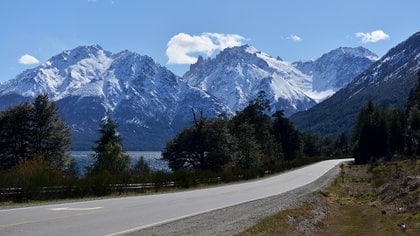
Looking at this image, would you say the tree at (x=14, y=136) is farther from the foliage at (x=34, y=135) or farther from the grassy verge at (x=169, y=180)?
the grassy verge at (x=169, y=180)

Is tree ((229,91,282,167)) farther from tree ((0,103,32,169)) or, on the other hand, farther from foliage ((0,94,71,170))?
tree ((0,103,32,169))

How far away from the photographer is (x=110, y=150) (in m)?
76.6

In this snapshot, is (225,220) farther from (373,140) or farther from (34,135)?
(373,140)

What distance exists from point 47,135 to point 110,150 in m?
15.1

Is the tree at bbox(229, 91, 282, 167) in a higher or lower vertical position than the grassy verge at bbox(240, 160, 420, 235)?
higher

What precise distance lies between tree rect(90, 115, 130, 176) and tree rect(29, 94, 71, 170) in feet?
30.3

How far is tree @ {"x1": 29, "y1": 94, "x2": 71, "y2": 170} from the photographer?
61688mm

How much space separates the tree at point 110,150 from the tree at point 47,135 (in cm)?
923

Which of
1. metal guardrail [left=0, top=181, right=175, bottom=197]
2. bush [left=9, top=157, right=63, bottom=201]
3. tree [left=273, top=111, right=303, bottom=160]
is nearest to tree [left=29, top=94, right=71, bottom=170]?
metal guardrail [left=0, top=181, right=175, bottom=197]

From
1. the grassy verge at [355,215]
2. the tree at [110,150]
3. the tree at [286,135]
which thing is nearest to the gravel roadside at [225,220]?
the grassy verge at [355,215]

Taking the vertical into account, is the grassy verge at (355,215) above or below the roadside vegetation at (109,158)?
below

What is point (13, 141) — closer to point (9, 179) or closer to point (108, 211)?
point (9, 179)

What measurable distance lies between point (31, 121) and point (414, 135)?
6517 centimetres

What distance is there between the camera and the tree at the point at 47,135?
202ft
